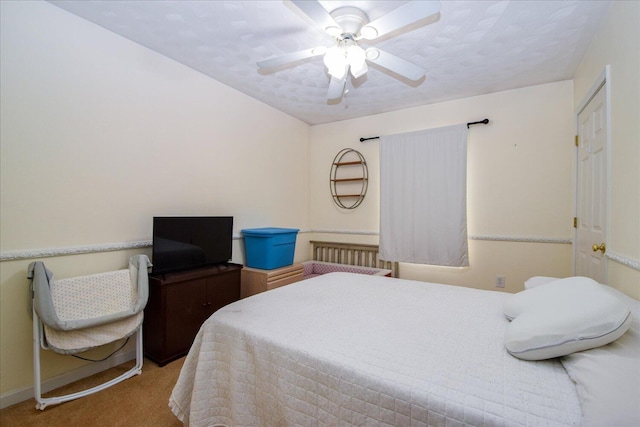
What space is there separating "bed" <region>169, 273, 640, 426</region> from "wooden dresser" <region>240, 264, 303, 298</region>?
1.23 metres

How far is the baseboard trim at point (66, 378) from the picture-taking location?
70.2 inches

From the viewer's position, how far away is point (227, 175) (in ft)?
10.2

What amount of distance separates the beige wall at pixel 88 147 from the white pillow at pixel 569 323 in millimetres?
2633

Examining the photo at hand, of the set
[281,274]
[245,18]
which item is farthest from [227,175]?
[245,18]

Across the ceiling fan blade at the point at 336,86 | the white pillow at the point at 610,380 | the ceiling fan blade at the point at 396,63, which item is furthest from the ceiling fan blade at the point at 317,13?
the white pillow at the point at 610,380

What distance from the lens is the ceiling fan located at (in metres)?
1.46

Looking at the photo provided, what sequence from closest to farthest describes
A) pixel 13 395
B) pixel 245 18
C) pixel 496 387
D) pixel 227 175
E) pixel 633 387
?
1. pixel 633 387
2. pixel 496 387
3. pixel 13 395
4. pixel 245 18
5. pixel 227 175

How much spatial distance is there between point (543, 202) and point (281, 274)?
2.81 meters

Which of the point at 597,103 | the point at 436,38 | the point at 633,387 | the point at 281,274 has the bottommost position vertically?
the point at 281,274

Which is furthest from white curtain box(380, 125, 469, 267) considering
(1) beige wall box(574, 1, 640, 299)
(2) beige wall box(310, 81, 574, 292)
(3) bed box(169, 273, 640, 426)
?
(3) bed box(169, 273, 640, 426)

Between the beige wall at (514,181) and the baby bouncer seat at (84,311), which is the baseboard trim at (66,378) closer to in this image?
the baby bouncer seat at (84,311)

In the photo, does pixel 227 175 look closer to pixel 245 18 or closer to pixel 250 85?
pixel 250 85

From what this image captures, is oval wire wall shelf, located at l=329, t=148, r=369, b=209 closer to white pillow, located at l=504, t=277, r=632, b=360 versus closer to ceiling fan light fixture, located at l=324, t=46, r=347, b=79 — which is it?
ceiling fan light fixture, located at l=324, t=46, r=347, b=79

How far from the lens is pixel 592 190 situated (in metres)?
2.23
